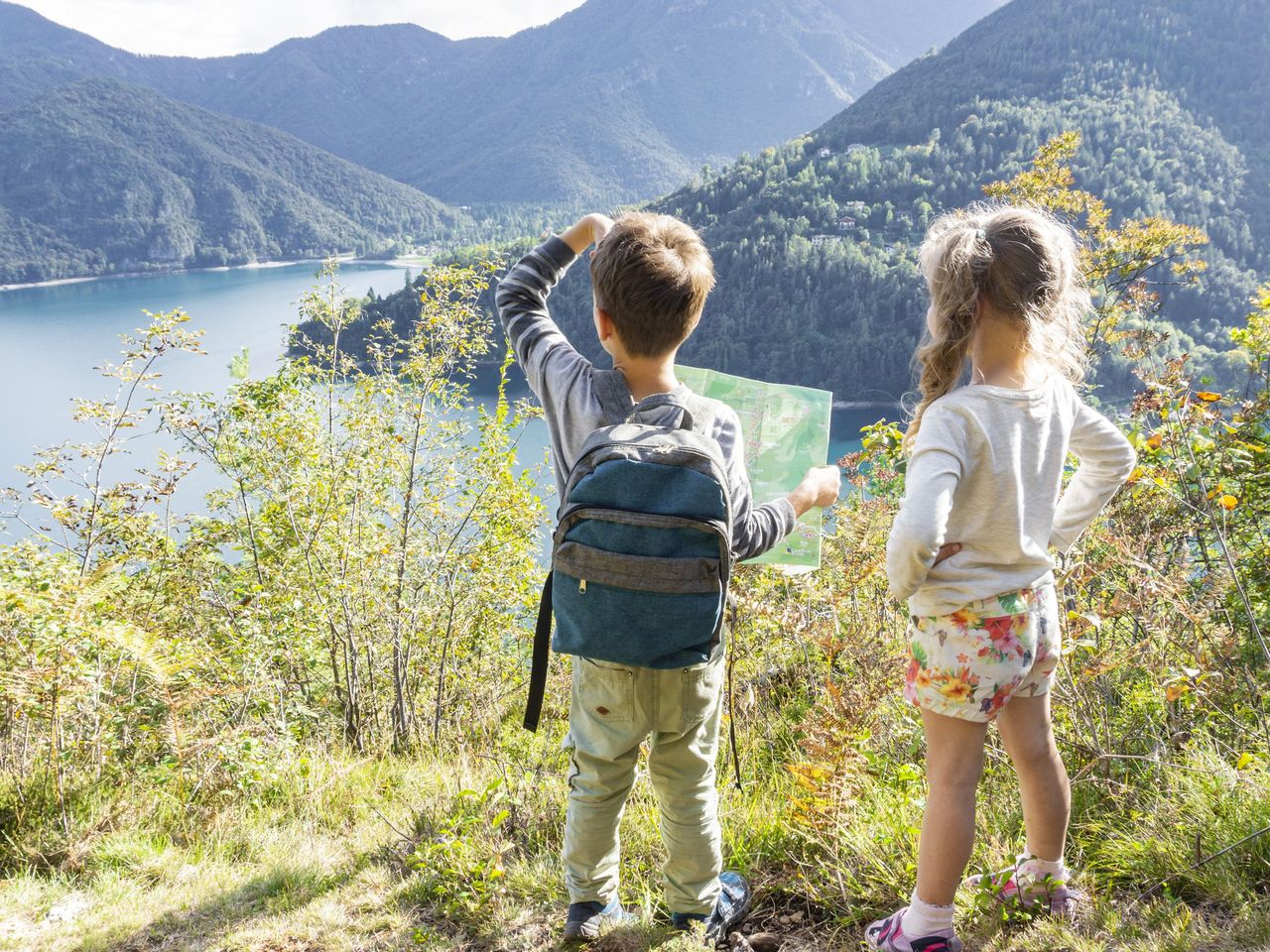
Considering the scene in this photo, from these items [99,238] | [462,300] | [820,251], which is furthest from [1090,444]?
[99,238]

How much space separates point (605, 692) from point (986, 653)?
608 millimetres

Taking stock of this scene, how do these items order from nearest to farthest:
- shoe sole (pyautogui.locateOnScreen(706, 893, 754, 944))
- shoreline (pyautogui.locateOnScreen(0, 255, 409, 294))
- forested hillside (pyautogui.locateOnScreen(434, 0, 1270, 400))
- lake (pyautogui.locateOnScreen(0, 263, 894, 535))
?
shoe sole (pyautogui.locateOnScreen(706, 893, 754, 944))
lake (pyautogui.locateOnScreen(0, 263, 894, 535))
forested hillside (pyautogui.locateOnScreen(434, 0, 1270, 400))
shoreline (pyautogui.locateOnScreen(0, 255, 409, 294))

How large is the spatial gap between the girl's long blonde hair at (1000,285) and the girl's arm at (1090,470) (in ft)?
0.34

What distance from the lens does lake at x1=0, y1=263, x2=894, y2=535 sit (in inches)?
1083

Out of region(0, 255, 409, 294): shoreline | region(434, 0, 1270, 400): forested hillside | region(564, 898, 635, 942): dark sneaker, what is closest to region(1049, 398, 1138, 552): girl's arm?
region(564, 898, 635, 942): dark sneaker

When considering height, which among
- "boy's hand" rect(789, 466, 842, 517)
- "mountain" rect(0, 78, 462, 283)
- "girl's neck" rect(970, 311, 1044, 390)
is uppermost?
"mountain" rect(0, 78, 462, 283)

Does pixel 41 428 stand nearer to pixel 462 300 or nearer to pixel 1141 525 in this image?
pixel 462 300

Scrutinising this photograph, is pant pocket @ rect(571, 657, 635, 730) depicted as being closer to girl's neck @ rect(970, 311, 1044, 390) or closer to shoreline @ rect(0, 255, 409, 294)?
girl's neck @ rect(970, 311, 1044, 390)

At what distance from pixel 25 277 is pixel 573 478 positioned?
10015 cm

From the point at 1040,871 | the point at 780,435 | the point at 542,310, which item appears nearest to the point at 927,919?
the point at 1040,871

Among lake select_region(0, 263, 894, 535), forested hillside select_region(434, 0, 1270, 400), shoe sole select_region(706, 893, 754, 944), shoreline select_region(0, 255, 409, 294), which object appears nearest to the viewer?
shoe sole select_region(706, 893, 754, 944)

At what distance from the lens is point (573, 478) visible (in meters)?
1.27

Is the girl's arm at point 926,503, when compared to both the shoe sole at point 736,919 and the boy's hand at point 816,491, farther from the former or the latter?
the shoe sole at point 736,919

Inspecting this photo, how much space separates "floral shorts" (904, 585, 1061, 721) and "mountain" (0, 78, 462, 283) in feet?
327
